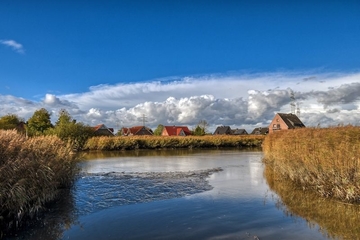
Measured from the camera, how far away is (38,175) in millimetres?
10164

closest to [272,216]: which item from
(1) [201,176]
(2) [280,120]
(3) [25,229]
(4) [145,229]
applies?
Answer: (4) [145,229]

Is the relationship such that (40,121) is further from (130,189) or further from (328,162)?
(328,162)

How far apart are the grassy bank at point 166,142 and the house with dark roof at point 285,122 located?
35.5ft

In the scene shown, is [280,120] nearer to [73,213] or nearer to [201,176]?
[201,176]

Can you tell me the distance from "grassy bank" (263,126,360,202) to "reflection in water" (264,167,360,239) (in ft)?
1.50

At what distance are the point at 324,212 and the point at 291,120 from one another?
216 feet

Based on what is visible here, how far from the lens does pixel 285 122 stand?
70375mm

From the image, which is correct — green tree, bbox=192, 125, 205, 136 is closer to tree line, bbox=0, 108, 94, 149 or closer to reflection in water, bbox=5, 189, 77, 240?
tree line, bbox=0, 108, 94, 149

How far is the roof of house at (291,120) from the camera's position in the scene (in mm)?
70875

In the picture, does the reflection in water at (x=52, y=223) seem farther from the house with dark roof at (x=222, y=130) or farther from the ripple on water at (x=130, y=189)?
the house with dark roof at (x=222, y=130)

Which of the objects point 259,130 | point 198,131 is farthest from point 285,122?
point 259,130

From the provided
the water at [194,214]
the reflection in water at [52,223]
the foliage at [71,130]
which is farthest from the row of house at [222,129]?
the reflection in water at [52,223]

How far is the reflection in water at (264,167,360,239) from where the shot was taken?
858 cm

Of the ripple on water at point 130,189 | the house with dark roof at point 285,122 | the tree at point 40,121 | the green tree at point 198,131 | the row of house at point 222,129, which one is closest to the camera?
the ripple on water at point 130,189
